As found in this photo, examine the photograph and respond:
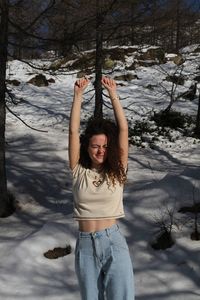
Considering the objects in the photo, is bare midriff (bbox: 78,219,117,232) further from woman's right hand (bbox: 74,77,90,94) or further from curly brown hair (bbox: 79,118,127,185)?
woman's right hand (bbox: 74,77,90,94)

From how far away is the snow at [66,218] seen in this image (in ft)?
17.1

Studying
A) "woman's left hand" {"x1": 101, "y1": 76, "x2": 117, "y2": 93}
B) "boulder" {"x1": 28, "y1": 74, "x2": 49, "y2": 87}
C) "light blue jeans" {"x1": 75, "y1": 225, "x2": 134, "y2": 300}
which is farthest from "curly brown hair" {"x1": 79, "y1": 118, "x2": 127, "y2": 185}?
"boulder" {"x1": 28, "y1": 74, "x2": 49, "y2": 87}

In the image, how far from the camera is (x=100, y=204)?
2.76 metres

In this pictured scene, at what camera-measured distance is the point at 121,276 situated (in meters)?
2.67

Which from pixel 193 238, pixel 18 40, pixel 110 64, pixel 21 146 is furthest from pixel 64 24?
pixel 110 64

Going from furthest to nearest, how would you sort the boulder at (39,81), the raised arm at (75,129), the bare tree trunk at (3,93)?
the boulder at (39,81)
the bare tree trunk at (3,93)
the raised arm at (75,129)

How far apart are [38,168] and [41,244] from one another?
5.21m

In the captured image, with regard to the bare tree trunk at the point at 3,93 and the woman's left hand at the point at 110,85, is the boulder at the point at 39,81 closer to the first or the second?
the bare tree trunk at the point at 3,93

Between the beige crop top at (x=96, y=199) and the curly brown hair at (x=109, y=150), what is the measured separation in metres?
0.05

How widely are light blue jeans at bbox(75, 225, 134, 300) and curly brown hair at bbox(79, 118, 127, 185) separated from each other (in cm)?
34

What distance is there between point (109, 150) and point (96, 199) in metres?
0.32

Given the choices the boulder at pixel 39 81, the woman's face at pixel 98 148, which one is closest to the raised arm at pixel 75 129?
the woman's face at pixel 98 148

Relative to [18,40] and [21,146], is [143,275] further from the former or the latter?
[21,146]

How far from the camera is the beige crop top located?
275cm
